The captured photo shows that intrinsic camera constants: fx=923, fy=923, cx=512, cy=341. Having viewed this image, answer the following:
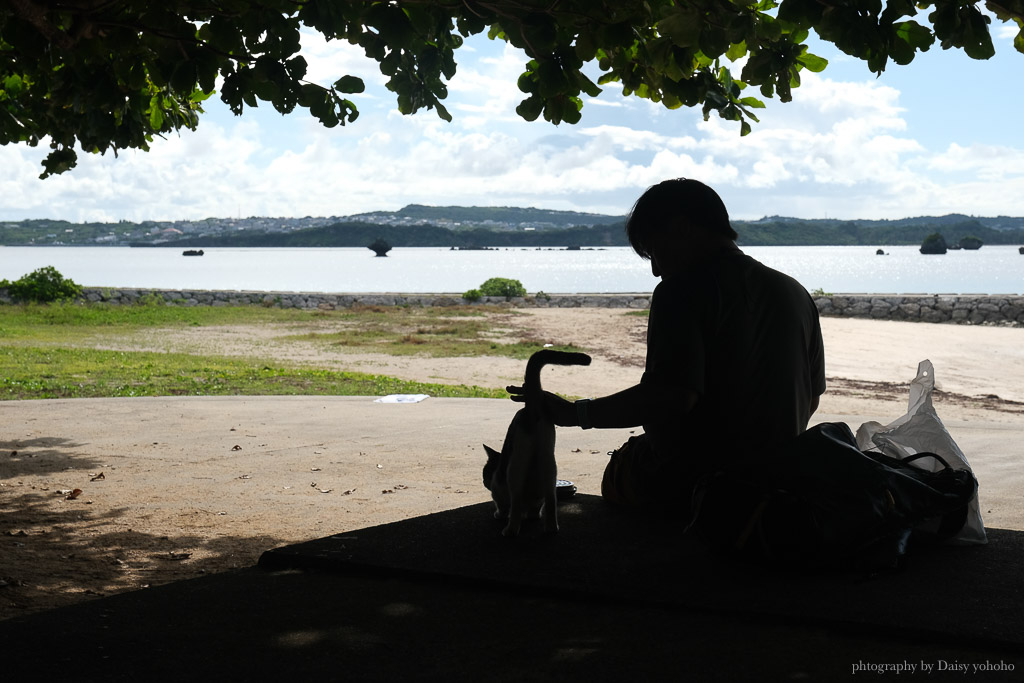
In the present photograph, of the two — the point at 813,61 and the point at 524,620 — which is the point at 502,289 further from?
the point at 524,620

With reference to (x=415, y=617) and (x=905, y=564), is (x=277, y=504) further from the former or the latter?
(x=905, y=564)

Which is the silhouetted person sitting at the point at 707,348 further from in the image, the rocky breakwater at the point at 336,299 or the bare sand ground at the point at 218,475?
the rocky breakwater at the point at 336,299

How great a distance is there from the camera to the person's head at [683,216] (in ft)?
11.1

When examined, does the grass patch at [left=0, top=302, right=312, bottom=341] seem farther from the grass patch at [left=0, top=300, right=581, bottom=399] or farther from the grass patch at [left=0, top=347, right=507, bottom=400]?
the grass patch at [left=0, top=347, right=507, bottom=400]

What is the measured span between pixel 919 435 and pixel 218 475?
4633 mm

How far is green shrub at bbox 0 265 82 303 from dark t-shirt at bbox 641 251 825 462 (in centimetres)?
2869

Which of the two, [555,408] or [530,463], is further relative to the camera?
[530,463]

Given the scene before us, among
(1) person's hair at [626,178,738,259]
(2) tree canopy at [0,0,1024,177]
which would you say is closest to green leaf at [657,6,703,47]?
(2) tree canopy at [0,0,1024,177]

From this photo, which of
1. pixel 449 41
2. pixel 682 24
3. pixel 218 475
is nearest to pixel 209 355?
pixel 218 475

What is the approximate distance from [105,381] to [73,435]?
4.55 metres

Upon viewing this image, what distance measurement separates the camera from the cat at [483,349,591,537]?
3.36 meters

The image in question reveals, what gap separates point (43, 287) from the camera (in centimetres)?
2823

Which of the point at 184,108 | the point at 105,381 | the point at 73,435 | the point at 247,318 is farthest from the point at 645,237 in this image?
the point at 247,318

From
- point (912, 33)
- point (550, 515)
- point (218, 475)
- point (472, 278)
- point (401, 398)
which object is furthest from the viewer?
point (472, 278)
